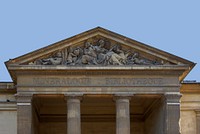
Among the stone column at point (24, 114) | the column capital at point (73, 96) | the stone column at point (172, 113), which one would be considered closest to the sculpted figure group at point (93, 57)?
the column capital at point (73, 96)

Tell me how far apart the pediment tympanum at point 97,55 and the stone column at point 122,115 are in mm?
2499

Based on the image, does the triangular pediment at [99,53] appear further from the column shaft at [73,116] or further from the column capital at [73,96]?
the column shaft at [73,116]

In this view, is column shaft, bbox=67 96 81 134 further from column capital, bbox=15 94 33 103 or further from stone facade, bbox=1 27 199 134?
column capital, bbox=15 94 33 103

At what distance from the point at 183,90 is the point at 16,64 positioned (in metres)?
12.7

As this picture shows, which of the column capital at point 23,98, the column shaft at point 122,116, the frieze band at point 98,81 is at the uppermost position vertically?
the frieze band at point 98,81

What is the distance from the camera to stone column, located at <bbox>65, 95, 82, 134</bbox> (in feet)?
158

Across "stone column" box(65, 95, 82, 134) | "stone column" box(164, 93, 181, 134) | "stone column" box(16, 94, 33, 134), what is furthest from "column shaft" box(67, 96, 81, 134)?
"stone column" box(164, 93, 181, 134)

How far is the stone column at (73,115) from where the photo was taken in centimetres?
4812

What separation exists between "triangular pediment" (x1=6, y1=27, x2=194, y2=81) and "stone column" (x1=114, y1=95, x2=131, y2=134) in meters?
2.43

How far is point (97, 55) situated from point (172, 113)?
6.55m

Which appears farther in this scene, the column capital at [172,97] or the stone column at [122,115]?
the column capital at [172,97]

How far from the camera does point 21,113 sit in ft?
157

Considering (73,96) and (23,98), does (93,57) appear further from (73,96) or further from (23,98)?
(23,98)

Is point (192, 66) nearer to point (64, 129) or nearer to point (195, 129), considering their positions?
point (195, 129)
